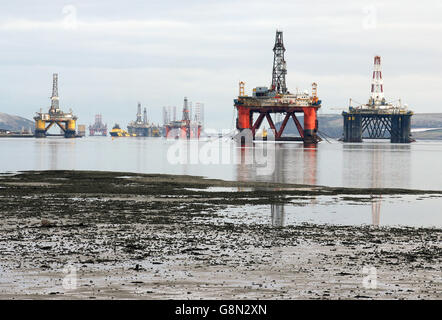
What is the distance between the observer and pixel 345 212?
1110 inches

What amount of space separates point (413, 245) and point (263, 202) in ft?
44.2

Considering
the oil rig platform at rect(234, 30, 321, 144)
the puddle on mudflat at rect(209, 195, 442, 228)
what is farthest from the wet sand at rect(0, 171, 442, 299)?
the oil rig platform at rect(234, 30, 321, 144)

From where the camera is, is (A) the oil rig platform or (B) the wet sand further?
(A) the oil rig platform

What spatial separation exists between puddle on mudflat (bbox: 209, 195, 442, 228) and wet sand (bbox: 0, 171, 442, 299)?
1.12m

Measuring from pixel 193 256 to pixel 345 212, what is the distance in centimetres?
1255

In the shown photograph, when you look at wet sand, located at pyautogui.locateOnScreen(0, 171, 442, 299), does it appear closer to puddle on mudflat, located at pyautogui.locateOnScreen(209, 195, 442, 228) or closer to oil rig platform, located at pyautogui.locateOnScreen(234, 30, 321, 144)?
puddle on mudflat, located at pyautogui.locateOnScreen(209, 195, 442, 228)

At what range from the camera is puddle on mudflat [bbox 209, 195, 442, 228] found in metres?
24.7

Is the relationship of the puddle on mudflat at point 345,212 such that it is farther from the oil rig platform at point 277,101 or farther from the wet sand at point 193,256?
the oil rig platform at point 277,101

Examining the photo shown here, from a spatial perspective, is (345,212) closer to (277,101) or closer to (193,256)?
(193,256)

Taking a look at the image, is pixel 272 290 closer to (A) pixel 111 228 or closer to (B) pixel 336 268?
(B) pixel 336 268

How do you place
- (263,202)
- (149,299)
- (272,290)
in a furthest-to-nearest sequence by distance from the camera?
(263,202)
(272,290)
(149,299)

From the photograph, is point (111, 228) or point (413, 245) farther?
point (111, 228)
